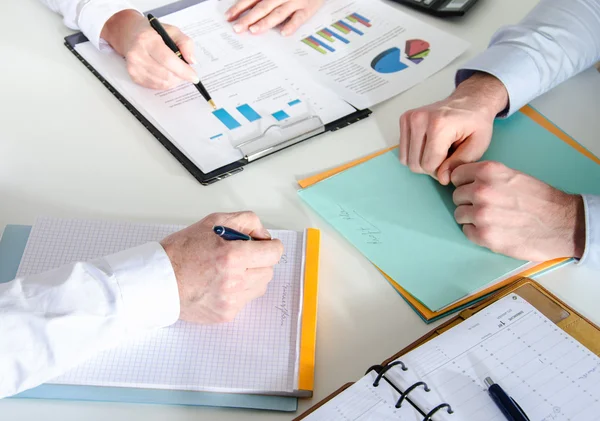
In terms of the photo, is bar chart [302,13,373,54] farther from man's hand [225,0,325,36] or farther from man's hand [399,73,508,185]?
man's hand [399,73,508,185]

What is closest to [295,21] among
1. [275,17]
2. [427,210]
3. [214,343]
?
[275,17]

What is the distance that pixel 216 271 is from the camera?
88 cm

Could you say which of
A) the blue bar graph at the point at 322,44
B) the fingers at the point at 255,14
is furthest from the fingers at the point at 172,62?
the blue bar graph at the point at 322,44

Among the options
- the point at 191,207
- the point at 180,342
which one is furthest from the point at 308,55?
the point at 180,342

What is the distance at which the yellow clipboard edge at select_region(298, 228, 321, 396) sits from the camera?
2.71ft

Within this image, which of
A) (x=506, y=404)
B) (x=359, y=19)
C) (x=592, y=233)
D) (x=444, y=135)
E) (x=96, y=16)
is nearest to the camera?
(x=506, y=404)

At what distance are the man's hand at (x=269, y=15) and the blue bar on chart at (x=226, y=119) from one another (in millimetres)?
287

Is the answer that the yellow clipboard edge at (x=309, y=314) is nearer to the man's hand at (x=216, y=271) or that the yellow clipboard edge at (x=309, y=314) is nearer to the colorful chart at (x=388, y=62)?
the man's hand at (x=216, y=271)

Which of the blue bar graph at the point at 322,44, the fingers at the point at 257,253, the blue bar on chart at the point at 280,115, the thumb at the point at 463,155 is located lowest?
the thumb at the point at 463,155

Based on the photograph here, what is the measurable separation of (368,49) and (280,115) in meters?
0.32

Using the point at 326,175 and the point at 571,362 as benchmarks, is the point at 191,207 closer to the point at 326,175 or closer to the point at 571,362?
the point at 326,175

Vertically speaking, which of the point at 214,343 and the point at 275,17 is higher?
the point at 275,17

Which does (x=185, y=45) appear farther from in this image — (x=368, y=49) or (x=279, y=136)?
(x=368, y=49)

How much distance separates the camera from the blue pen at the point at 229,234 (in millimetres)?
863
